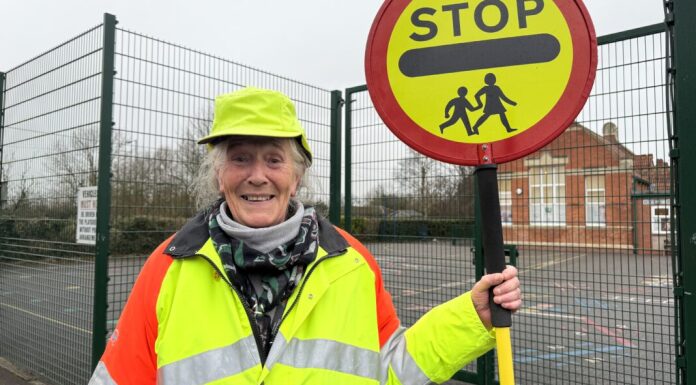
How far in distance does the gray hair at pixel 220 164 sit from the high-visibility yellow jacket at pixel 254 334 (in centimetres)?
24

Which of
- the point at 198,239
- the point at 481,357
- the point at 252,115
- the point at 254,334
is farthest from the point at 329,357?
the point at 481,357

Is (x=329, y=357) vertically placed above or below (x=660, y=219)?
below

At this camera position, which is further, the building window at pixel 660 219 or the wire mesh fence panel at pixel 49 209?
the wire mesh fence panel at pixel 49 209

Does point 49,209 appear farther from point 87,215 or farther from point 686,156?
point 686,156

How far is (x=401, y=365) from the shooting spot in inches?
66.8

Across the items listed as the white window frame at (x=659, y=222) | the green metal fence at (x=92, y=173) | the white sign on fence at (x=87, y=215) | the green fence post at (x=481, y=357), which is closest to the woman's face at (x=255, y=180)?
the green metal fence at (x=92, y=173)

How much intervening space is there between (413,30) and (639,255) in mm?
2923

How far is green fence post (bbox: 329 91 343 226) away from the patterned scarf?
3.44 meters

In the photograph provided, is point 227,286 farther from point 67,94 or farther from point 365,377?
point 67,94

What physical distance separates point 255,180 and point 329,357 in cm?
67

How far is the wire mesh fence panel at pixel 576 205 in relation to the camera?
135 inches

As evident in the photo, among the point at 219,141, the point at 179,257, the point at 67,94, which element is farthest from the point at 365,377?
the point at 67,94

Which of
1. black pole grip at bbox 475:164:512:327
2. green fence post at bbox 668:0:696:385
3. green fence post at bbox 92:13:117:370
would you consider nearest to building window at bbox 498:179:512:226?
green fence post at bbox 668:0:696:385

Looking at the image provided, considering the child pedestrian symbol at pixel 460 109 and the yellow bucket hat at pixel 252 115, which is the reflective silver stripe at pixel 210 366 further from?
the child pedestrian symbol at pixel 460 109
